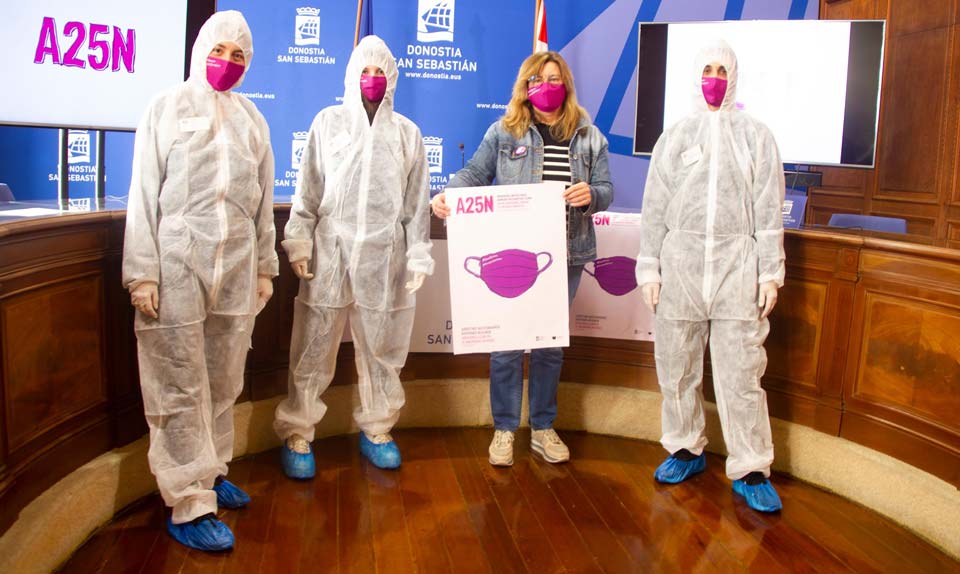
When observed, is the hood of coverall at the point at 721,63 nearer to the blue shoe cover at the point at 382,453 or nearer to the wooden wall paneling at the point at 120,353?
the blue shoe cover at the point at 382,453

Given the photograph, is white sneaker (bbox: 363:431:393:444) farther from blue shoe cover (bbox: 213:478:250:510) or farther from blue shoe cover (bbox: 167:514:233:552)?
blue shoe cover (bbox: 167:514:233:552)

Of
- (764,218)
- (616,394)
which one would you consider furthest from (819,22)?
(616,394)

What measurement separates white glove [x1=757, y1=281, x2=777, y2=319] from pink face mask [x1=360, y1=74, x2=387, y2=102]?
4.73 feet

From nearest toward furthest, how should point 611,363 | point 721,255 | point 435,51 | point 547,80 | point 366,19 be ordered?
point 721,255 < point 547,80 < point 611,363 < point 366,19 < point 435,51

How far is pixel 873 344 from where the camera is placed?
9.21 feet

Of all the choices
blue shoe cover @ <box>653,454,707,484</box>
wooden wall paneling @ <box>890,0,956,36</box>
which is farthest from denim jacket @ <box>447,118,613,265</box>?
wooden wall paneling @ <box>890,0,956,36</box>

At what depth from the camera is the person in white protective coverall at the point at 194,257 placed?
224cm

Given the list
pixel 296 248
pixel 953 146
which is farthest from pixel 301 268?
pixel 953 146

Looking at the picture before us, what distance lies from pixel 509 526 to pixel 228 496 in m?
0.93

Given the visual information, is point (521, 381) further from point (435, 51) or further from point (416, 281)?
point (435, 51)

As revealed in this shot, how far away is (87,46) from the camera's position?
9.61 feet

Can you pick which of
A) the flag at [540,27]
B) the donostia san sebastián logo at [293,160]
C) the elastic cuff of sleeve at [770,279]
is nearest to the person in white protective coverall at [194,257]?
the elastic cuff of sleeve at [770,279]

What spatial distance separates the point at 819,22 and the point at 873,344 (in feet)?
6.10

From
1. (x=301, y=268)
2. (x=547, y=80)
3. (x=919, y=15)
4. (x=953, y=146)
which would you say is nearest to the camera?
(x=301, y=268)
